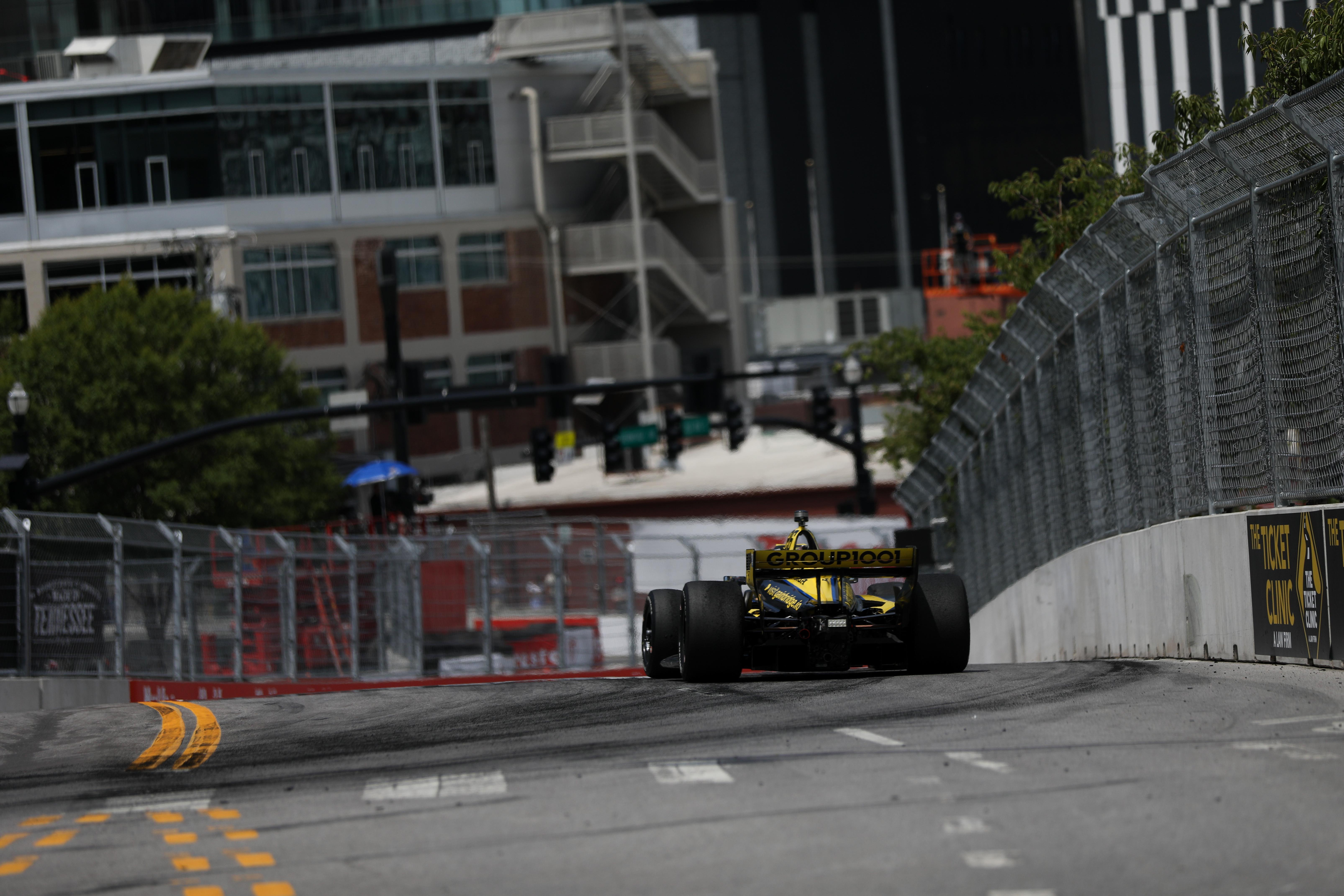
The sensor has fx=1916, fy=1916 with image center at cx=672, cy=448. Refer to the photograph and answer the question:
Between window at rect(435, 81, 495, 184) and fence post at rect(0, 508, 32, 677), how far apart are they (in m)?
39.1

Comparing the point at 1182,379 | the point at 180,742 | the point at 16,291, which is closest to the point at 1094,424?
the point at 1182,379

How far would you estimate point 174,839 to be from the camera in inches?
285

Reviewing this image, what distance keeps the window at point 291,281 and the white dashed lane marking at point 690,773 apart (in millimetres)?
47907

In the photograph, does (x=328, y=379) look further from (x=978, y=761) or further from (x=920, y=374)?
(x=978, y=761)

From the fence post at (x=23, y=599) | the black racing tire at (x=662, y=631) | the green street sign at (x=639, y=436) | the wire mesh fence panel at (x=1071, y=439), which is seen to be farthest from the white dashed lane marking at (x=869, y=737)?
the green street sign at (x=639, y=436)

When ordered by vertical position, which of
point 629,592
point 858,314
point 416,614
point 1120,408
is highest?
point 858,314

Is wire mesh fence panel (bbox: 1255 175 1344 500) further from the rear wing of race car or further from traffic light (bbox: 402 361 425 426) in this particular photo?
traffic light (bbox: 402 361 425 426)

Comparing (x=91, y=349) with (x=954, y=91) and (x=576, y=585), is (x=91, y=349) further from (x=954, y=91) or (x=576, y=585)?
(x=954, y=91)

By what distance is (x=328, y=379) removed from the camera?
183 feet

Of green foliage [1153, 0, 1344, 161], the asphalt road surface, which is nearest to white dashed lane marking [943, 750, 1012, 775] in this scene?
the asphalt road surface

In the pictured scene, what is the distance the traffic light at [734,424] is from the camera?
129 ft

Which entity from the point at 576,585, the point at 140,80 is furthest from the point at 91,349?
the point at 576,585

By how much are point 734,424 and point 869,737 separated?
99.7 ft

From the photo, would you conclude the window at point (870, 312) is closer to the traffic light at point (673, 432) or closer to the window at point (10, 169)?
the traffic light at point (673, 432)
